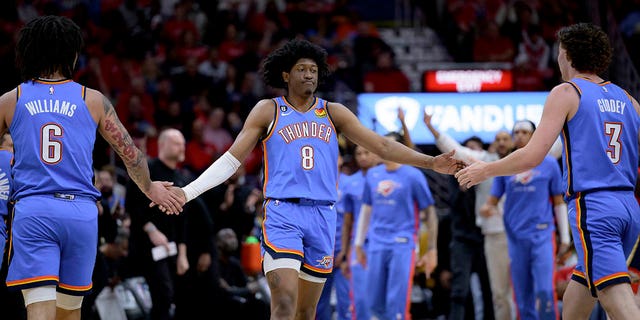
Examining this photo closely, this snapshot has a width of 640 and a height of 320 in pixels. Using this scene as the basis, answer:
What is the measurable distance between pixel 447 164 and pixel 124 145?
7.59 feet

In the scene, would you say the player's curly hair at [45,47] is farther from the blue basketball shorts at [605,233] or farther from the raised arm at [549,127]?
the blue basketball shorts at [605,233]

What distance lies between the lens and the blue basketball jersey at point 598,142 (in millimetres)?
5699

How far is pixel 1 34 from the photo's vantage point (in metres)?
15.3

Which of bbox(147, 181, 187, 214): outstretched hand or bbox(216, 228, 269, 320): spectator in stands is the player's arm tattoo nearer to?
bbox(147, 181, 187, 214): outstretched hand

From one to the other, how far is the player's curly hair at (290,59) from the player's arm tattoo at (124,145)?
1.39 meters

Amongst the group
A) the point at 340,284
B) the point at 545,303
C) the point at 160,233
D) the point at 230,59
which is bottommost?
the point at 545,303

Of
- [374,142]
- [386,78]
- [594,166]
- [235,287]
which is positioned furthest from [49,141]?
[386,78]

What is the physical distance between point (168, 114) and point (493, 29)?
7.02 m

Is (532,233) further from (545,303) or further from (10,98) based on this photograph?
(10,98)

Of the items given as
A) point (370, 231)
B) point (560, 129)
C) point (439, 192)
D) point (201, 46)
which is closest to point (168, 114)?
point (201, 46)

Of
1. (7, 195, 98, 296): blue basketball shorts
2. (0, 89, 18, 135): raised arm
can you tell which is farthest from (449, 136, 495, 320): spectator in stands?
(0, 89, 18, 135): raised arm

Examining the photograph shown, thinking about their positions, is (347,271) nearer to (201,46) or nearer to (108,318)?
(108,318)

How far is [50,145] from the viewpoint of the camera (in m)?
5.70

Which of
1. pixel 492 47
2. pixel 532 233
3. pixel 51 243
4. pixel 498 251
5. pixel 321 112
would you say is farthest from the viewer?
pixel 492 47
